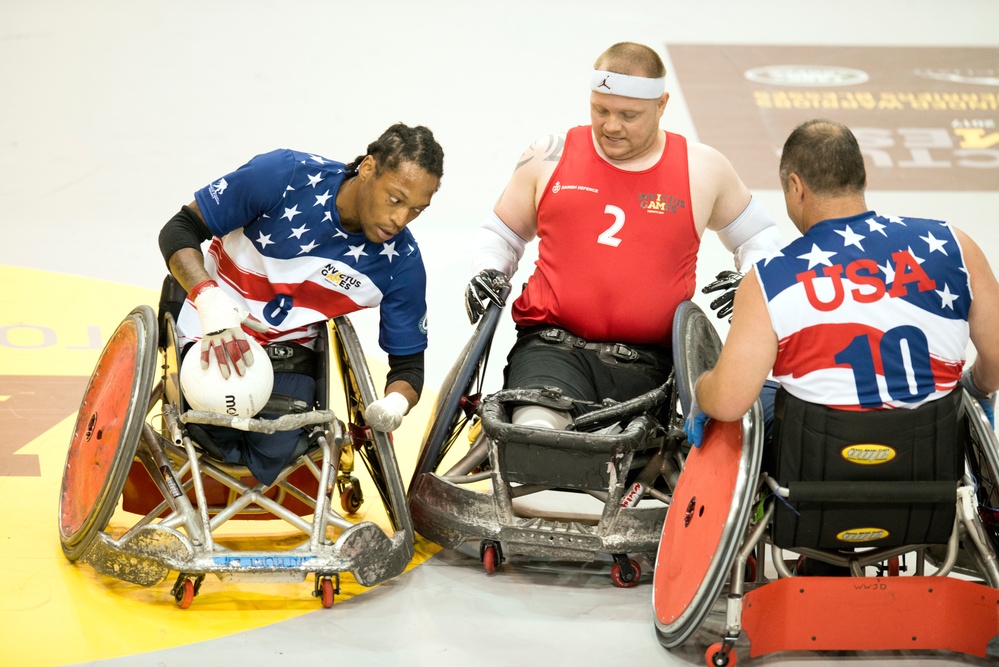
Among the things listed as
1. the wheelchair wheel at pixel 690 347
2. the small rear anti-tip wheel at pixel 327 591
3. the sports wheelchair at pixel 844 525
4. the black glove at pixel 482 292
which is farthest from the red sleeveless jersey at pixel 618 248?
the small rear anti-tip wheel at pixel 327 591

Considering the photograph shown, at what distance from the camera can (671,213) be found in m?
4.68

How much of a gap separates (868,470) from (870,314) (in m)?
0.45

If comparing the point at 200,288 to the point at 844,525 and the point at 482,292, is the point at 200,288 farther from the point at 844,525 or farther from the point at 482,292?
the point at 844,525

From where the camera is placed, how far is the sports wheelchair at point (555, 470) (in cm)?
410

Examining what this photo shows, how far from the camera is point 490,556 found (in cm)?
426

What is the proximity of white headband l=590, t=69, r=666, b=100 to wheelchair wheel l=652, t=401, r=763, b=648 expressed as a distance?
1418 mm

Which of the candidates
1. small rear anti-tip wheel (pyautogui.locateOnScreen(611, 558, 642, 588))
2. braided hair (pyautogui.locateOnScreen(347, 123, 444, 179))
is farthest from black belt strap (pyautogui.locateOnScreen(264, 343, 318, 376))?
small rear anti-tip wheel (pyautogui.locateOnScreen(611, 558, 642, 588))

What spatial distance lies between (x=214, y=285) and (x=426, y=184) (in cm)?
79

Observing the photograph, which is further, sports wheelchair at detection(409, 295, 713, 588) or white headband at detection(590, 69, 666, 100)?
white headband at detection(590, 69, 666, 100)

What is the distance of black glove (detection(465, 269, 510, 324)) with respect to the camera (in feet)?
15.2

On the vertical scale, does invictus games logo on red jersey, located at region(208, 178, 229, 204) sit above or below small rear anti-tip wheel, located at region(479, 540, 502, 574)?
above

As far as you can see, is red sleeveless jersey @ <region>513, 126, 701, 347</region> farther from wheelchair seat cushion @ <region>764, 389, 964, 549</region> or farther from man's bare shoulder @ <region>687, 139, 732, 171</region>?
wheelchair seat cushion @ <region>764, 389, 964, 549</region>

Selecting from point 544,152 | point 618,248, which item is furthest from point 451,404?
point 544,152

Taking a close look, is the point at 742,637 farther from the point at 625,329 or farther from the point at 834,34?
the point at 834,34
